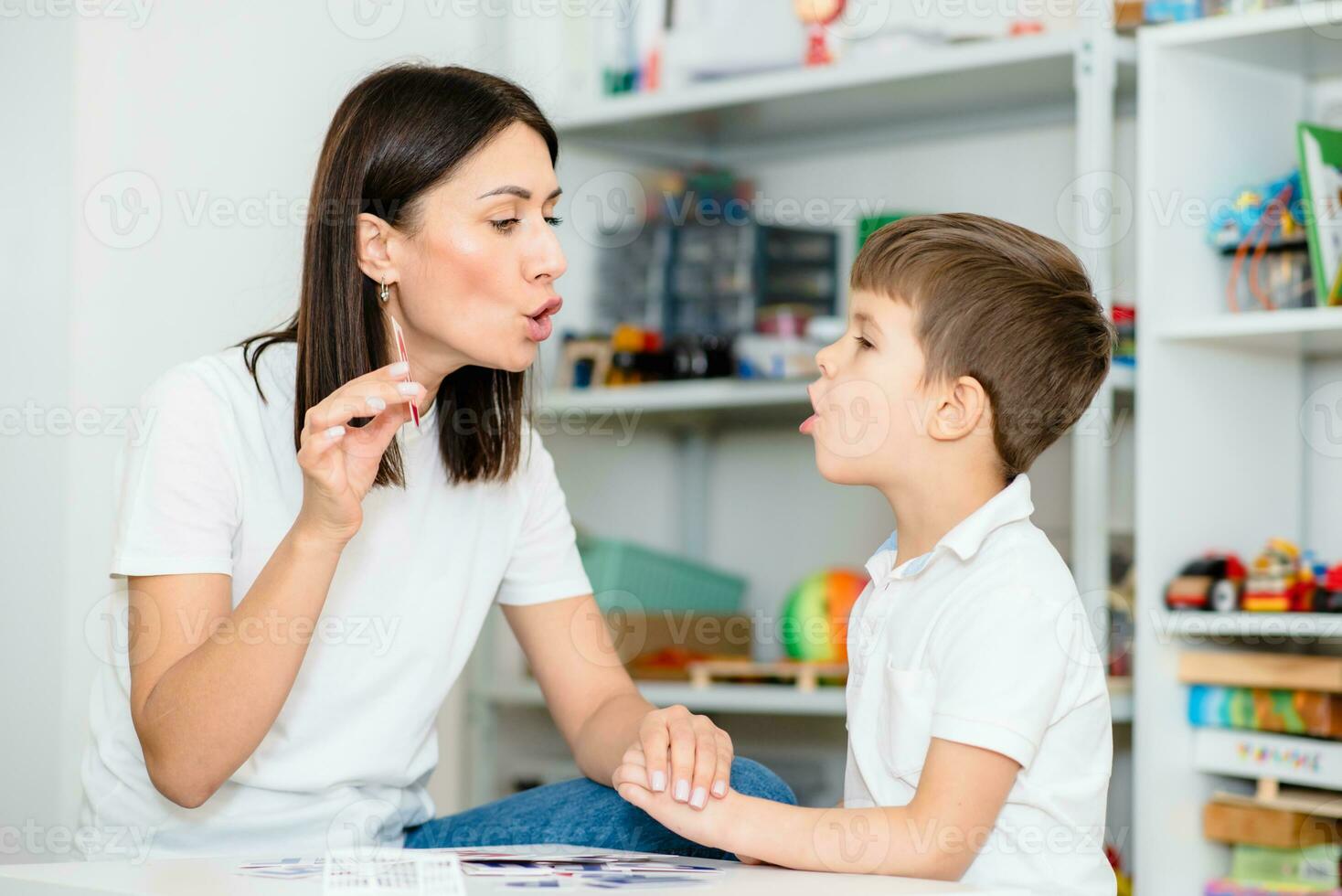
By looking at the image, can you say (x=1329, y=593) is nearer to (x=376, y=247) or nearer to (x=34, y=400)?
(x=376, y=247)

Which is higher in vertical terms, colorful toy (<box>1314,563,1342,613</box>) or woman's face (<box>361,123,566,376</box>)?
woman's face (<box>361,123,566,376</box>)

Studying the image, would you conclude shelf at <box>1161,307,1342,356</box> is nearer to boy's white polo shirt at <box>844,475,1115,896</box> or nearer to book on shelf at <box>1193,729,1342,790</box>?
book on shelf at <box>1193,729,1342,790</box>

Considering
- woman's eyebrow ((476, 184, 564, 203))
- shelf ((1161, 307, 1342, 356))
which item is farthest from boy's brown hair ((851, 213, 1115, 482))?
shelf ((1161, 307, 1342, 356))

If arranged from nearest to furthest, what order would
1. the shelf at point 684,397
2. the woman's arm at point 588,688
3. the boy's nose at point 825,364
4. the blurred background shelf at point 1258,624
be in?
the boy's nose at point 825,364
the woman's arm at point 588,688
the blurred background shelf at point 1258,624
the shelf at point 684,397

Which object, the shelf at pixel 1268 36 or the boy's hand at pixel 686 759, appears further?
the shelf at pixel 1268 36

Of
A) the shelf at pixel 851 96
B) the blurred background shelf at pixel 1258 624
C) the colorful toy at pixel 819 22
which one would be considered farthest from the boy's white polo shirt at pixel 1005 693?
the colorful toy at pixel 819 22

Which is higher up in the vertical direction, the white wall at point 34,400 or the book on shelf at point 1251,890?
the white wall at point 34,400

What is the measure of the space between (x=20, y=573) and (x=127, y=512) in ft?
1.96

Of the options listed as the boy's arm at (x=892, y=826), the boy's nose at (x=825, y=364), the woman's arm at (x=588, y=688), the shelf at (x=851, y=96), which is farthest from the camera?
the shelf at (x=851, y=96)

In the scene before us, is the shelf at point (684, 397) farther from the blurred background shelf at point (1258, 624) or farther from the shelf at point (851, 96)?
the blurred background shelf at point (1258, 624)

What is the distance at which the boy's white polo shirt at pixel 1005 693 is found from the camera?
3.24 feet

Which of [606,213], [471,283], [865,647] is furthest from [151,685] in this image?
[606,213]

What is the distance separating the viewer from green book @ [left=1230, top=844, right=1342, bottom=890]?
174cm

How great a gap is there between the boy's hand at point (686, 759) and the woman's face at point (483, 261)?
0.39 metres
